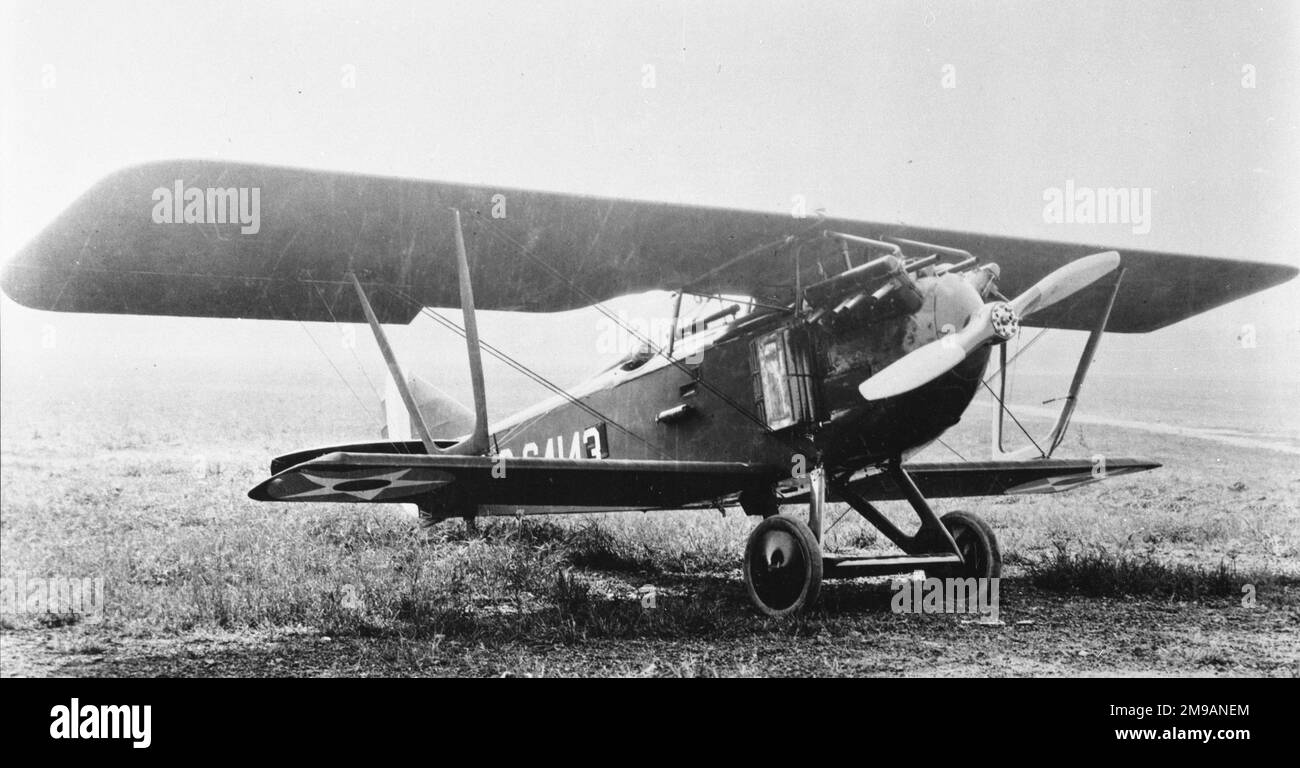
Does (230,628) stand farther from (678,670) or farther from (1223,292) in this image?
(1223,292)

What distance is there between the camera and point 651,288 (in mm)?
6480

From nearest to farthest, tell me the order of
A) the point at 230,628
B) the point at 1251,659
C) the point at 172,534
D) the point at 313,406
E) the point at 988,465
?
1. the point at 1251,659
2. the point at 230,628
3. the point at 988,465
4. the point at 172,534
5. the point at 313,406

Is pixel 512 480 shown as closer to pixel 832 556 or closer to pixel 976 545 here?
pixel 832 556

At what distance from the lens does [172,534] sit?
844 centimetres

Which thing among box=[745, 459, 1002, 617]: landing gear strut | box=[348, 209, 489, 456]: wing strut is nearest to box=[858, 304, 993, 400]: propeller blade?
box=[745, 459, 1002, 617]: landing gear strut

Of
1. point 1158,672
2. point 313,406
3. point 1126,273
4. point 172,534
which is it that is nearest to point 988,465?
point 1126,273

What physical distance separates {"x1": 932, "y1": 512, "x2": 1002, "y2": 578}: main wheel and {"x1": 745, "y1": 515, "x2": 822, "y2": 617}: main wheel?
149cm

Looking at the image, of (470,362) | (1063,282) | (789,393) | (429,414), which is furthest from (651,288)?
(429,414)

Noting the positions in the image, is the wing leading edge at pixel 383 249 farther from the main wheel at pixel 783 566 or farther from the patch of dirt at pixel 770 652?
the patch of dirt at pixel 770 652

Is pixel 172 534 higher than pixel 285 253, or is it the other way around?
pixel 285 253

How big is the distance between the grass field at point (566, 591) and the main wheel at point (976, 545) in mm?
288

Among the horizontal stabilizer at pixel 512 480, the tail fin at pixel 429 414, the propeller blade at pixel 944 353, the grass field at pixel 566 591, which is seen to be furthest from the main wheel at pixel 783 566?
the tail fin at pixel 429 414
